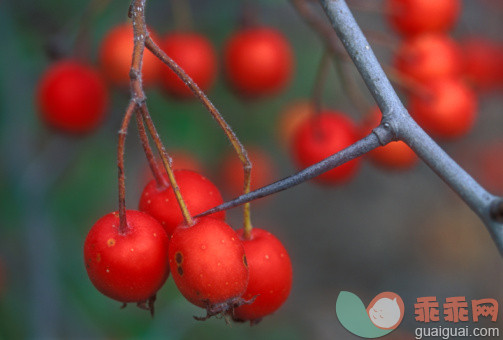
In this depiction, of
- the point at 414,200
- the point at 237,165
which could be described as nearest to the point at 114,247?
the point at 237,165

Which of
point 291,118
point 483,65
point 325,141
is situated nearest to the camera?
point 325,141

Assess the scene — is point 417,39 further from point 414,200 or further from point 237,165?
point 414,200

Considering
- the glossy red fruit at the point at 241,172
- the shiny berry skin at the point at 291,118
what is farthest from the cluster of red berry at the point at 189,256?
the glossy red fruit at the point at 241,172

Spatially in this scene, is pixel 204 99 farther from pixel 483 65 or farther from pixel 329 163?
pixel 483 65

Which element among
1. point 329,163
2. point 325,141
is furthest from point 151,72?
point 329,163

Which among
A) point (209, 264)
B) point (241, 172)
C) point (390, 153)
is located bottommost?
point (209, 264)

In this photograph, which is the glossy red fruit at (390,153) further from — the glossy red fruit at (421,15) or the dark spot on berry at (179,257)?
the dark spot on berry at (179,257)
